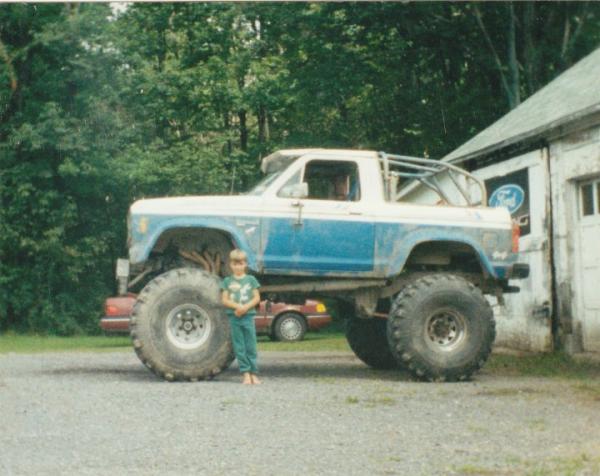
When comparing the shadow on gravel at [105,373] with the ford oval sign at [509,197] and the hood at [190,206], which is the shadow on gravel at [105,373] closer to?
the hood at [190,206]

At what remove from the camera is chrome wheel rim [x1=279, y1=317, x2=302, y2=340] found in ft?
80.0

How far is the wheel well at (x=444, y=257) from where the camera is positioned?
12.4 meters

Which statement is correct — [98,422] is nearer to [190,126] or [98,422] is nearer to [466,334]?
[466,334]

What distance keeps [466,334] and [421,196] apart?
10.9m

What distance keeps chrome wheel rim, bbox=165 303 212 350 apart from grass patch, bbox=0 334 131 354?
28.9ft

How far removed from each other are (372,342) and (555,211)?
362 centimetres

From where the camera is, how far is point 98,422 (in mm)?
8172

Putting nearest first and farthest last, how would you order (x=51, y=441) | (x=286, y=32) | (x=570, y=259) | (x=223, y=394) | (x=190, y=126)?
1. (x=51, y=441)
2. (x=223, y=394)
3. (x=570, y=259)
4. (x=286, y=32)
5. (x=190, y=126)

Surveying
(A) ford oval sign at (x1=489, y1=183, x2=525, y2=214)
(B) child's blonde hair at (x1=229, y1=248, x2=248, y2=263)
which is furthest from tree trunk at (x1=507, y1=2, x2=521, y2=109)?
(B) child's blonde hair at (x1=229, y1=248, x2=248, y2=263)

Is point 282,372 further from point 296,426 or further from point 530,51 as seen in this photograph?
point 530,51

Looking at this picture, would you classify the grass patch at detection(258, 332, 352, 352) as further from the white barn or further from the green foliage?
the green foliage

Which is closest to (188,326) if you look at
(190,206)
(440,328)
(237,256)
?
(237,256)

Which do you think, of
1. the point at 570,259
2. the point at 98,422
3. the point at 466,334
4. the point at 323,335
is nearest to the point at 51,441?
the point at 98,422

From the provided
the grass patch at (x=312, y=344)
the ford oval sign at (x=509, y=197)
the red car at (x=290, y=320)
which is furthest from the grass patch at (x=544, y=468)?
the red car at (x=290, y=320)
